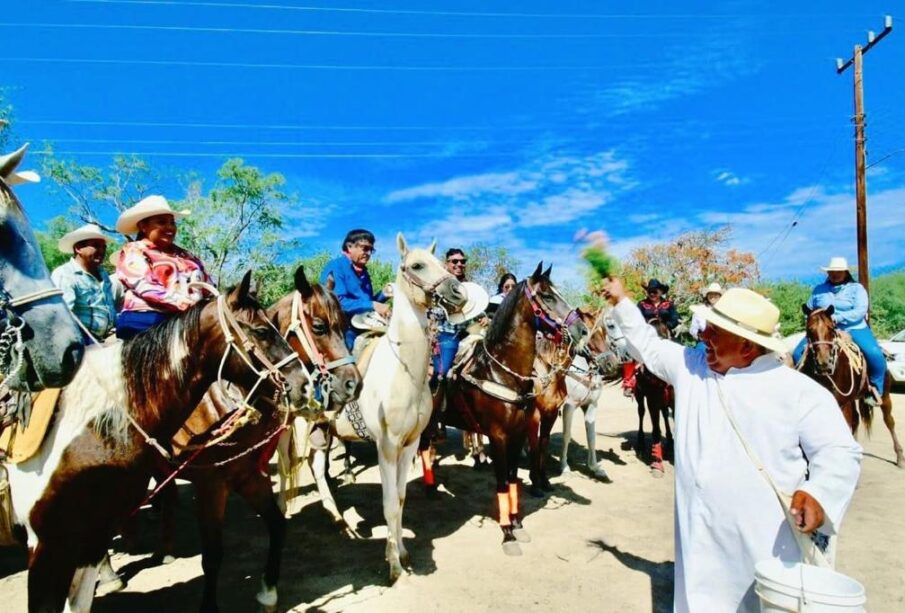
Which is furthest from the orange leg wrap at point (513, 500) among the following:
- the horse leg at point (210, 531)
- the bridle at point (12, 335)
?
the bridle at point (12, 335)

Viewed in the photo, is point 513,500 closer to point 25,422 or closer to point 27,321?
point 25,422

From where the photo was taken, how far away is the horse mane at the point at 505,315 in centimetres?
543

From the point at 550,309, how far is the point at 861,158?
14983 millimetres

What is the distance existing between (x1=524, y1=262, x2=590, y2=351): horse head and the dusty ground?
2.19m

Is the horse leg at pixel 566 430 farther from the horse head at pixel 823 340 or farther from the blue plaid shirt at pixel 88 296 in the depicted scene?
the blue plaid shirt at pixel 88 296

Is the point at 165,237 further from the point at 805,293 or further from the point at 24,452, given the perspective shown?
the point at 805,293

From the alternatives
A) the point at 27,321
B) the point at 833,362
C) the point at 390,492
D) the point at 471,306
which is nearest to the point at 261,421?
the point at 390,492

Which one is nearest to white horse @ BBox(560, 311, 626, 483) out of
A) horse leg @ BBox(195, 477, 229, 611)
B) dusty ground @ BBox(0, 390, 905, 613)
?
dusty ground @ BBox(0, 390, 905, 613)

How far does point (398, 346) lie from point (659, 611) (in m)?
3.00

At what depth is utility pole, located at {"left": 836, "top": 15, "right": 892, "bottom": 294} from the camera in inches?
542

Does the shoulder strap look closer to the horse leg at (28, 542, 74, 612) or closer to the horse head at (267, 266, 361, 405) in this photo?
the horse head at (267, 266, 361, 405)

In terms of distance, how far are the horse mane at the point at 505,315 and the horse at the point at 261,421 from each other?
224 cm

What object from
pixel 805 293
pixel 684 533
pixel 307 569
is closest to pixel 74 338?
pixel 684 533

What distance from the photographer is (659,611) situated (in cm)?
383
